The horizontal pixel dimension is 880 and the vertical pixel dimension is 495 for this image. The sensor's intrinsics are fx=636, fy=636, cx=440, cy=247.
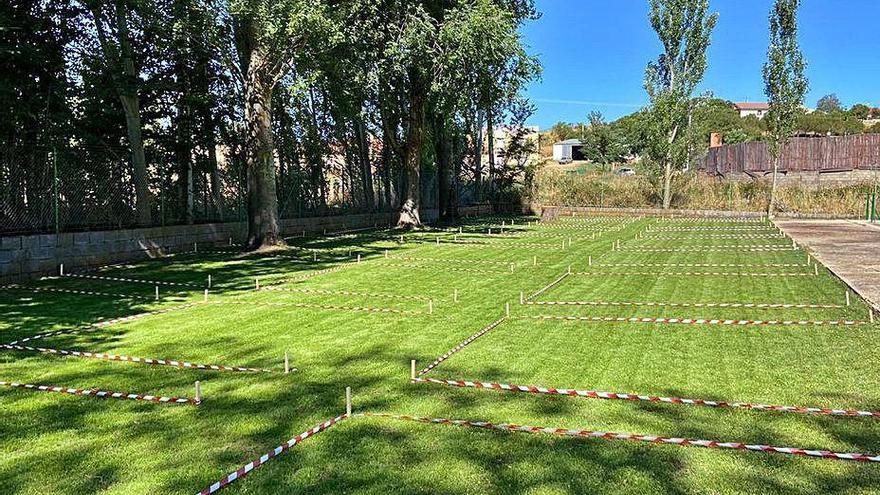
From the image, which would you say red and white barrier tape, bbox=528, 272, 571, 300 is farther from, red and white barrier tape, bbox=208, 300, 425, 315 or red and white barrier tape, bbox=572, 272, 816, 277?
red and white barrier tape, bbox=208, 300, 425, 315

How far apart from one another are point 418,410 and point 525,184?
37926mm

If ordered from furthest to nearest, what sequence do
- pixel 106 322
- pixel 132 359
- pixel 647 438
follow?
pixel 106 322
pixel 132 359
pixel 647 438

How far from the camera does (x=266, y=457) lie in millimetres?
4344

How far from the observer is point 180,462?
4.29 meters

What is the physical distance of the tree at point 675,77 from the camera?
38062 millimetres

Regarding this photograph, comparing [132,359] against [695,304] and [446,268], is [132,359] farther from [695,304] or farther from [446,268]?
[446,268]

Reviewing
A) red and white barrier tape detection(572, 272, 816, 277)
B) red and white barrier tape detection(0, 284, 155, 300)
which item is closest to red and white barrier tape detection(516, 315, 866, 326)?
red and white barrier tape detection(572, 272, 816, 277)

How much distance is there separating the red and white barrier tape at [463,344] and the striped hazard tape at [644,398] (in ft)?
1.37

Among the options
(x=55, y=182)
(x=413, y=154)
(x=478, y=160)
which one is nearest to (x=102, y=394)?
(x=55, y=182)

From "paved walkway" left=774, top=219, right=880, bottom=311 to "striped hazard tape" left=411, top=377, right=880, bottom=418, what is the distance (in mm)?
4789

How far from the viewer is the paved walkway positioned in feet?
37.2

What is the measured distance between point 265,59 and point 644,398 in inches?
563

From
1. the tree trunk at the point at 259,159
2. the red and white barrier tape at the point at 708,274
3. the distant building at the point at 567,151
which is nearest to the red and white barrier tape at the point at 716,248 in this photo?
the red and white barrier tape at the point at 708,274

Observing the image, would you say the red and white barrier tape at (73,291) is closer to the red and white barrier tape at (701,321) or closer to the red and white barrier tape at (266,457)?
the red and white barrier tape at (701,321)
